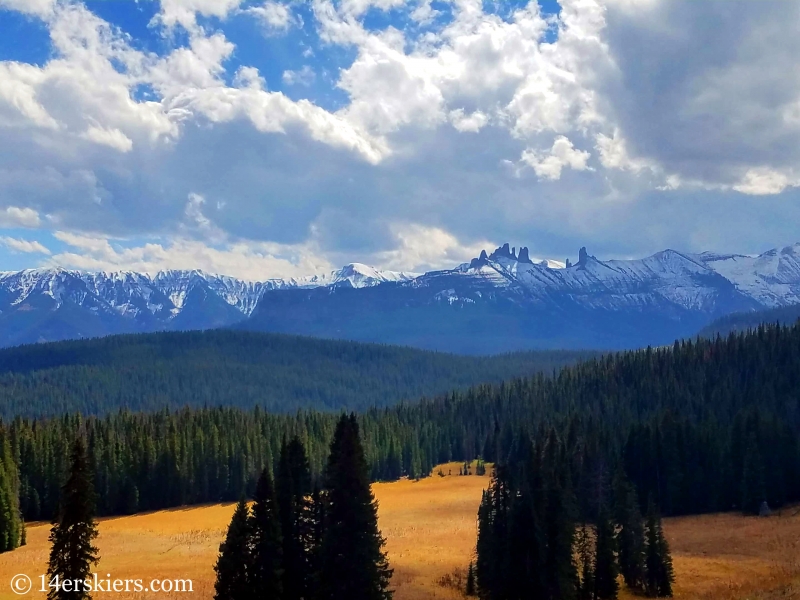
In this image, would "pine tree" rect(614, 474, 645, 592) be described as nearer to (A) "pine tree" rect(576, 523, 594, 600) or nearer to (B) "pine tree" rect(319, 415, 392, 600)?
(A) "pine tree" rect(576, 523, 594, 600)

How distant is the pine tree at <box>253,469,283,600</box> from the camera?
35906 mm

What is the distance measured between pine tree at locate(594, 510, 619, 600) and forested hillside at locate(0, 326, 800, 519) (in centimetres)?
1934

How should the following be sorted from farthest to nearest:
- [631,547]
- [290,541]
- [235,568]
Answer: [631,547]
[290,541]
[235,568]

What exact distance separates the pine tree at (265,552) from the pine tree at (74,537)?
7.19 m

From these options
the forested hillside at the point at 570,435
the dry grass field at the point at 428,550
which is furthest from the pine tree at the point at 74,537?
the forested hillside at the point at 570,435

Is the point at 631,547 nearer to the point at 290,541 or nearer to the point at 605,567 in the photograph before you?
the point at 605,567

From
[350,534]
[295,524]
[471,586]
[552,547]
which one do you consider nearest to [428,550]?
[471,586]

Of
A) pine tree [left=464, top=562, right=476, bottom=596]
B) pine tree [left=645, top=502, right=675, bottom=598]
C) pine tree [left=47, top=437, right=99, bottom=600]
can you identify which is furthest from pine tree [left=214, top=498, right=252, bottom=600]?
pine tree [left=645, top=502, right=675, bottom=598]

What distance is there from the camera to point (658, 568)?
49312 mm

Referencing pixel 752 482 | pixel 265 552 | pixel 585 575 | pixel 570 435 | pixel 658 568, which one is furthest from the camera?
pixel 570 435

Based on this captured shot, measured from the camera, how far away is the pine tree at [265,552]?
35.9 meters

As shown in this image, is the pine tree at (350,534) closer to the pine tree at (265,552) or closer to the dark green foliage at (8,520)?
the pine tree at (265,552)

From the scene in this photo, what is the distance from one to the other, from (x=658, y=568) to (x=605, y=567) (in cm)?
385

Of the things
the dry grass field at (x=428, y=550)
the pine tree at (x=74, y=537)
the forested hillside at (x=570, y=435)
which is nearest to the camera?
the pine tree at (x=74, y=537)
